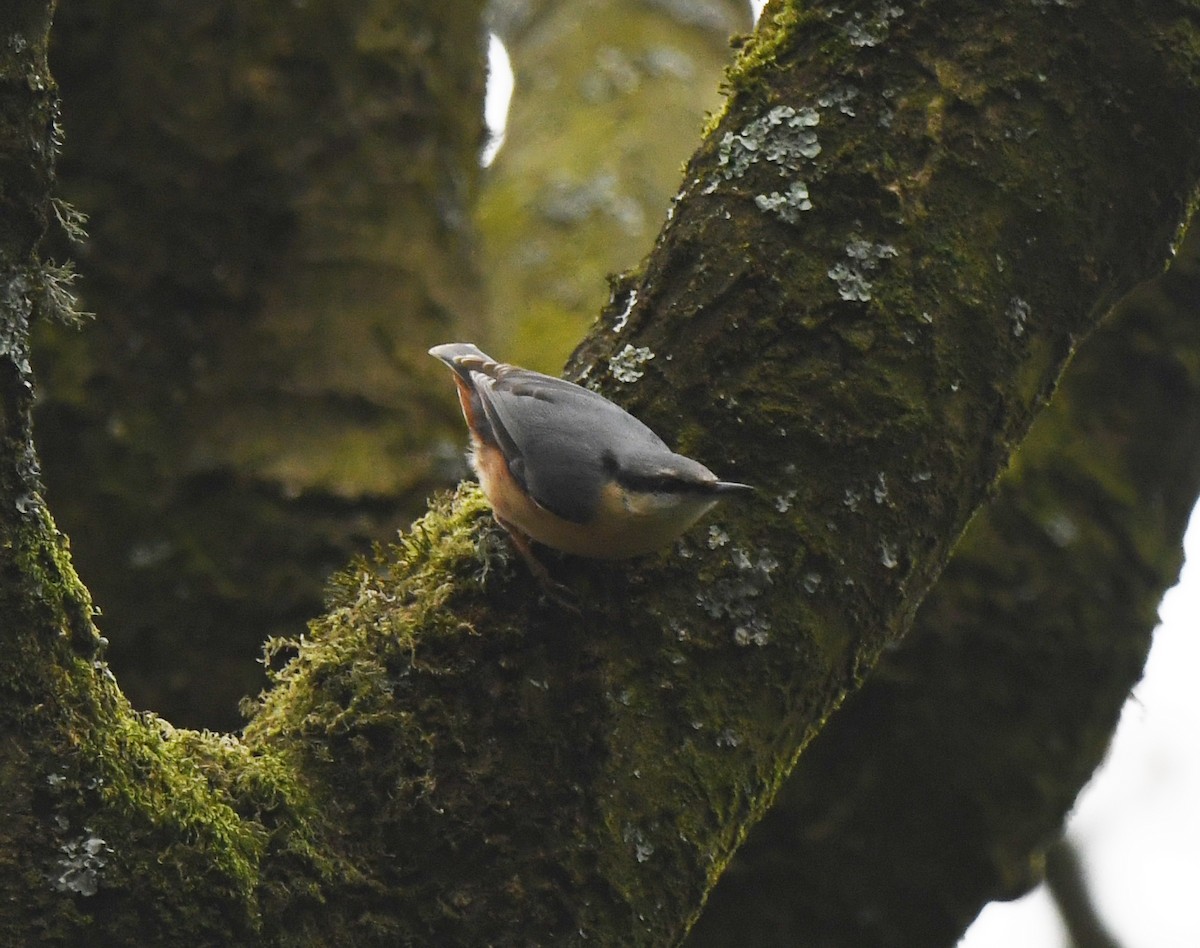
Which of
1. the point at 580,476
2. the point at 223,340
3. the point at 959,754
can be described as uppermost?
the point at 223,340

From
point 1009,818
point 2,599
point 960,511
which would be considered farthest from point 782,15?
point 1009,818

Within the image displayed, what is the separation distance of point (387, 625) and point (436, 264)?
2.58 m

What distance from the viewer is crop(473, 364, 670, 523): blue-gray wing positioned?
1.99 metres

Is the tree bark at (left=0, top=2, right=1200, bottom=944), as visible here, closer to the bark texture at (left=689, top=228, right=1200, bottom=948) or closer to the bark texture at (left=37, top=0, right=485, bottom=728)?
the bark texture at (left=689, top=228, right=1200, bottom=948)

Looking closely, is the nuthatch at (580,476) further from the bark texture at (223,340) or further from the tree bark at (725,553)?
the bark texture at (223,340)

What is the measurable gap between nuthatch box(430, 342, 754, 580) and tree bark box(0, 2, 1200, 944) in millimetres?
50

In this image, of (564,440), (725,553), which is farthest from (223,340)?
(725,553)

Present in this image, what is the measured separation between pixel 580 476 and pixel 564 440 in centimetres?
8

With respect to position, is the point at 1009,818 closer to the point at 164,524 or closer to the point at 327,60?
the point at 164,524

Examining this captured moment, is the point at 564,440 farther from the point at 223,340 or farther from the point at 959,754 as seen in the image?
the point at 223,340

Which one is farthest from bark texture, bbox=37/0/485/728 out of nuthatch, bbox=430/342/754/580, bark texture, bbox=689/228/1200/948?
bark texture, bbox=689/228/1200/948

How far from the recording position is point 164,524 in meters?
3.62

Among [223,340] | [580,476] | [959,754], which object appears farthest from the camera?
[223,340]

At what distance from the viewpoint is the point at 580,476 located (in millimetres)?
2254
